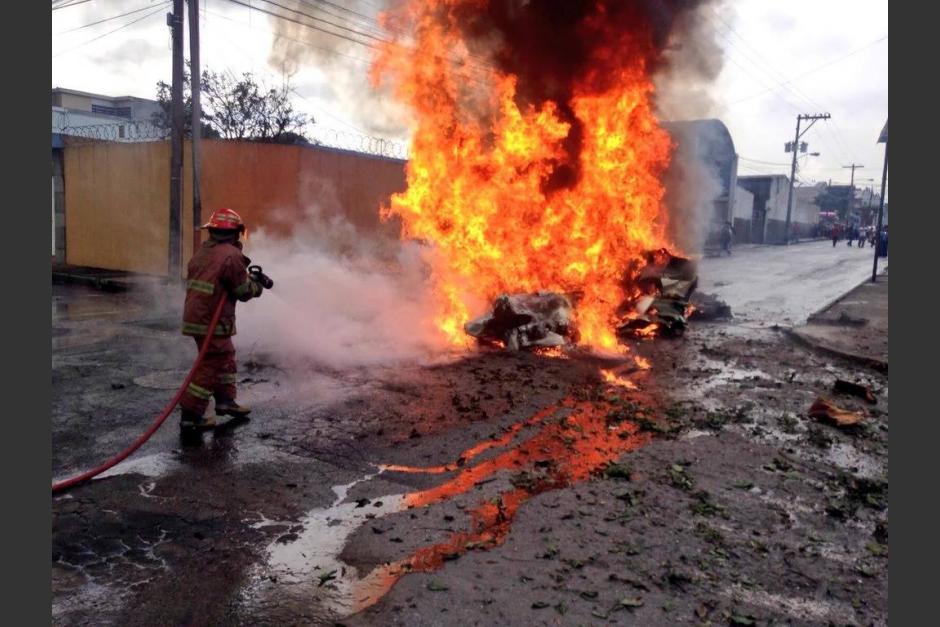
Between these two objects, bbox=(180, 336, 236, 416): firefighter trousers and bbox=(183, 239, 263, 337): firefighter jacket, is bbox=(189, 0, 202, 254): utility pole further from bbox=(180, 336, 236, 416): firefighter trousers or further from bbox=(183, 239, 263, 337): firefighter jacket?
bbox=(180, 336, 236, 416): firefighter trousers

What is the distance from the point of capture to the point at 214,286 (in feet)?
18.8

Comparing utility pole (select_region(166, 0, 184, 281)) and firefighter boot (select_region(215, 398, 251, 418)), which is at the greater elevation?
utility pole (select_region(166, 0, 184, 281))

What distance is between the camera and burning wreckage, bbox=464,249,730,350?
31.7 feet

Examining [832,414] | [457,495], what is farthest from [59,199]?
[832,414]

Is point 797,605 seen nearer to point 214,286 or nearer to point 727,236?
point 214,286

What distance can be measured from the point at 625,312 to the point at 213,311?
793 centimetres

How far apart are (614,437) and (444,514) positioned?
2244 millimetres

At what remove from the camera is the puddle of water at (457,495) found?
3461 millimetres

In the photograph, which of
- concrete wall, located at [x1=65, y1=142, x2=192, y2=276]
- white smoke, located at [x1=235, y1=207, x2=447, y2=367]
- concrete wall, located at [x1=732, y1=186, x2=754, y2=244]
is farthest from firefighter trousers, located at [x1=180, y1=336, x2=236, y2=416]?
concrete wall, located at [x1=732, y1=186, x2=754, y2=244]

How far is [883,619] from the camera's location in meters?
→ 3.33

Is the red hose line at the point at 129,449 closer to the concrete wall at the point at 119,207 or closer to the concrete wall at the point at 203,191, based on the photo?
the concrete wall at the point at 203,191

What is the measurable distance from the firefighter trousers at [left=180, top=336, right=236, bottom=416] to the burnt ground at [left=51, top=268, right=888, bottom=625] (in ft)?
1.10

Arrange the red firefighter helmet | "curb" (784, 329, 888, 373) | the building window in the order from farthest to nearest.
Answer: the building window → "curb" (784, 329, 888, 373) → the red firefighter helmet

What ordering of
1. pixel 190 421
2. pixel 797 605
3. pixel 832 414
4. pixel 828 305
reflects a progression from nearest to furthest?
pixel 797 605, pixel 190 421, pixel 832 414, pixel 828 305
